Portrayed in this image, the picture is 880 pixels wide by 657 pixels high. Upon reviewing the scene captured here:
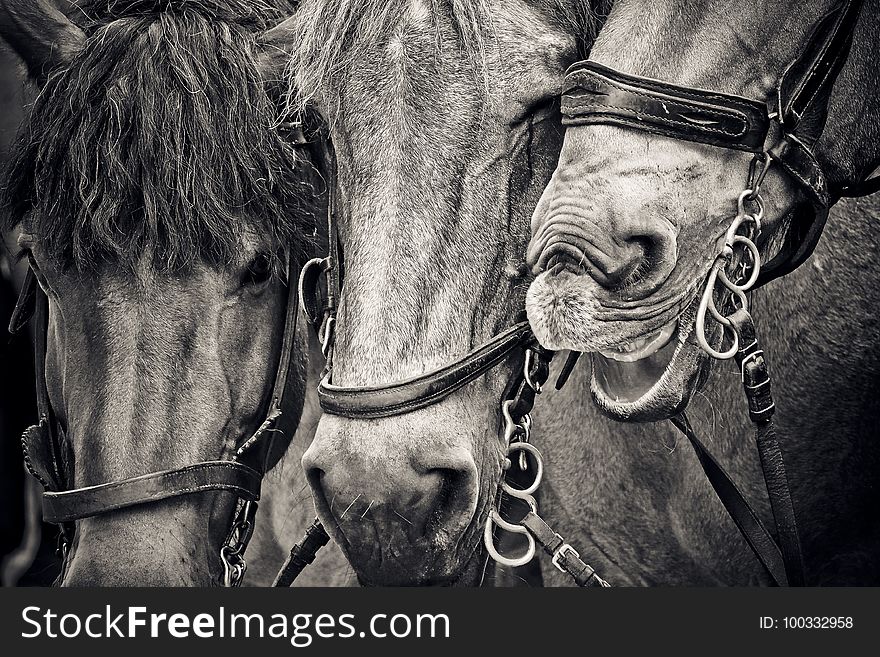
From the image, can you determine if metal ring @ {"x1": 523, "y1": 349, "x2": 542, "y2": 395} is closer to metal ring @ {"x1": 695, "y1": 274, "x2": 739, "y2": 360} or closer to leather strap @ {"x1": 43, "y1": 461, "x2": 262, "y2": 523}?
metal ring @ {"x1": 695, "y1": 274, "x2": 739, "y2": 360}

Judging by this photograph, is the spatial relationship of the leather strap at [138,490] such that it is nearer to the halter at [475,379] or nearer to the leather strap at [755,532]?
the halter at [475,379]

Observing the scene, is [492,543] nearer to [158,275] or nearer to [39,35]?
[158,275]

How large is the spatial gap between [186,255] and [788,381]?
58.3 inches

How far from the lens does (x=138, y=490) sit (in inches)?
82.6

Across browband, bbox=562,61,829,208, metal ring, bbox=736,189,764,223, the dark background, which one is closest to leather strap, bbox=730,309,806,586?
metal ring, bbox=736,189,764,223

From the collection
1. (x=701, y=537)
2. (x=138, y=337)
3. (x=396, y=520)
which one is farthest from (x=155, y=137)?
(x=701, y=537)

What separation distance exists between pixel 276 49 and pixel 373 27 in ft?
1.75

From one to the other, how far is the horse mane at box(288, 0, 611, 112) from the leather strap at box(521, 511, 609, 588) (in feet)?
2.89

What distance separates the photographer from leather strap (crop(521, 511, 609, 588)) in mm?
1912

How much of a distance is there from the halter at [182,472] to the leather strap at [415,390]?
19.0 inches

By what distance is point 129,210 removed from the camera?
86.2 inches

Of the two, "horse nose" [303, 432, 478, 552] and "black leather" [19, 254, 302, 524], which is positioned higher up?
"horse nose" [303, 432, 478, 552]

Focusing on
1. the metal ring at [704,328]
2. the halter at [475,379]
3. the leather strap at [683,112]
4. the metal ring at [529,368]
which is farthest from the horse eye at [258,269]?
the metal ring at [704,328]

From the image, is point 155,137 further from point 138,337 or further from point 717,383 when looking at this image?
point 717,383
